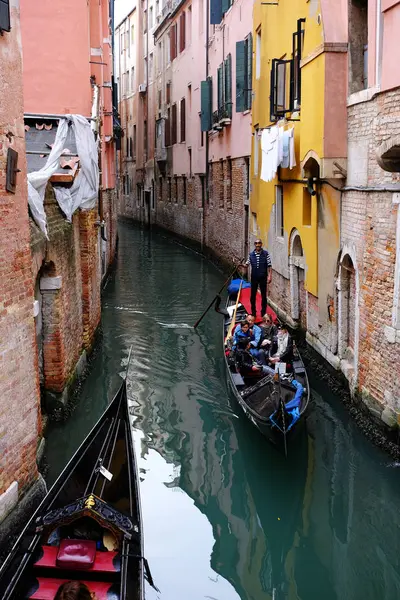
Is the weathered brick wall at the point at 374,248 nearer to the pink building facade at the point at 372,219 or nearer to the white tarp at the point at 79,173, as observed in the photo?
the pink building facade at the point at 372,219

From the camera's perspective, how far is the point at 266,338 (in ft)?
32.6

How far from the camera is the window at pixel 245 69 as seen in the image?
625 inches

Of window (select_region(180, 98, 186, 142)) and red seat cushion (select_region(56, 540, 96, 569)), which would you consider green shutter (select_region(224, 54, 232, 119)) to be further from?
red seat cushion (select_region(56, 540, 96, 569))

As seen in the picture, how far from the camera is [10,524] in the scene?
530 cm

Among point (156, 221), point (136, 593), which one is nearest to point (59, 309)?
point (136, 593)

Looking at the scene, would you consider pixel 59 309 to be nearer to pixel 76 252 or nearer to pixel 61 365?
pixel 61 365

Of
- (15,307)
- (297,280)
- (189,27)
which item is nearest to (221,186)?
(189,27)

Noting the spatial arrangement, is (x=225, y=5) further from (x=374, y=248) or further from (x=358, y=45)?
(x=374, y=248)

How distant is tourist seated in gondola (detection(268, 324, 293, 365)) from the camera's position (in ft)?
29.9

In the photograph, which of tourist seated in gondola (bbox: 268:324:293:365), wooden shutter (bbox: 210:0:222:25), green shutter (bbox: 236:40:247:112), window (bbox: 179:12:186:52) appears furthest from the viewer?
window (bbox: 179:12:186:52)

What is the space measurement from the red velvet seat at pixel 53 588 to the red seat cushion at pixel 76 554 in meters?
0.10

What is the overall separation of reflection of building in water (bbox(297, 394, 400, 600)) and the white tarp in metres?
3.83

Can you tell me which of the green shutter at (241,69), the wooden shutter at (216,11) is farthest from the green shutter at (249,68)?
the wooden shutter at (216,11)

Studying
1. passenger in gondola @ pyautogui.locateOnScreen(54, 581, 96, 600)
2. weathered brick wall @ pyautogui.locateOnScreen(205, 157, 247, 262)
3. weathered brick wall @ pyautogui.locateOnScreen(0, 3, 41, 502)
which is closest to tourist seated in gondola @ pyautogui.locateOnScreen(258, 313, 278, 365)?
weathered brick wall @ pyautogui.locateOnScreen(0, 3, 41, 502)
